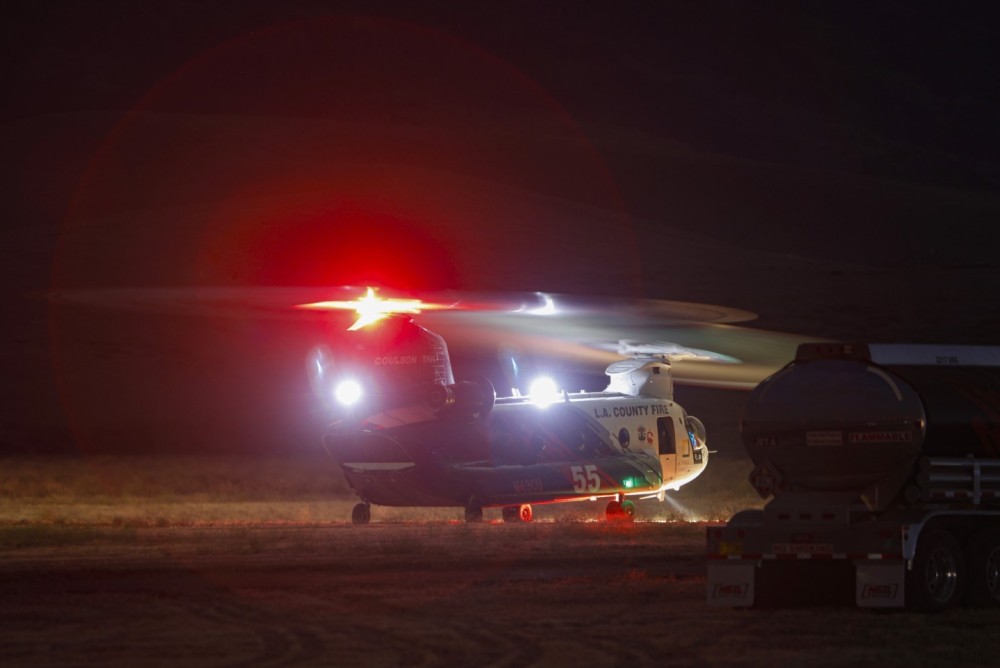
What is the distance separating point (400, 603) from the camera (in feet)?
57.4

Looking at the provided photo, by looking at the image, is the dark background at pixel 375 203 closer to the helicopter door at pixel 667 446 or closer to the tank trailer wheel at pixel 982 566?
the helicopter door at pixel 667 446

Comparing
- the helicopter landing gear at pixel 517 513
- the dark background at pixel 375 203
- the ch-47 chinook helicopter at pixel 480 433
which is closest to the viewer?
the ch-47 chinook helicopter at pixel 480 433

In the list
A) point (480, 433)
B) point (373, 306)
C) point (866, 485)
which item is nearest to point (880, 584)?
point (866, 485)

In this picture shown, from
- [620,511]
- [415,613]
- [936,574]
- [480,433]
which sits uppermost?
[480,433]

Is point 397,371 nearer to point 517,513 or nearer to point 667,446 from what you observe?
point 517,513

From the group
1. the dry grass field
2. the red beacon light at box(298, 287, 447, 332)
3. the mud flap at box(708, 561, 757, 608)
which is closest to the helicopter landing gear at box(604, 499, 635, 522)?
the dry grass field

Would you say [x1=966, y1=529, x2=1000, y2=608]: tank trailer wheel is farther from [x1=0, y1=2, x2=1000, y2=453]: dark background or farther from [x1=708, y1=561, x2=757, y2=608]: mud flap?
[x1=0, y1=2, x2=1000, y2=453]: dark background

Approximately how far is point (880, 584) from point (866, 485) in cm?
125

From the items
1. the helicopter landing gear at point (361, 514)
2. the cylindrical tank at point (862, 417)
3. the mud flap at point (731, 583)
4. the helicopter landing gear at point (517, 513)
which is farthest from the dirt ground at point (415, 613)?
the helicopter landing gear at point (517, 513)

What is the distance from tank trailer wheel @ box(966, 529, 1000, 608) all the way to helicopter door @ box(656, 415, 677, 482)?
54.7ft

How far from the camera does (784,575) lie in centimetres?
1748

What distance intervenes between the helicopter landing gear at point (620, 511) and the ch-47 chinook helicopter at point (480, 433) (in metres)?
0.03

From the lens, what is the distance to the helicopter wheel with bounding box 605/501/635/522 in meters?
33.2

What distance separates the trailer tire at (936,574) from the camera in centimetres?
1634
